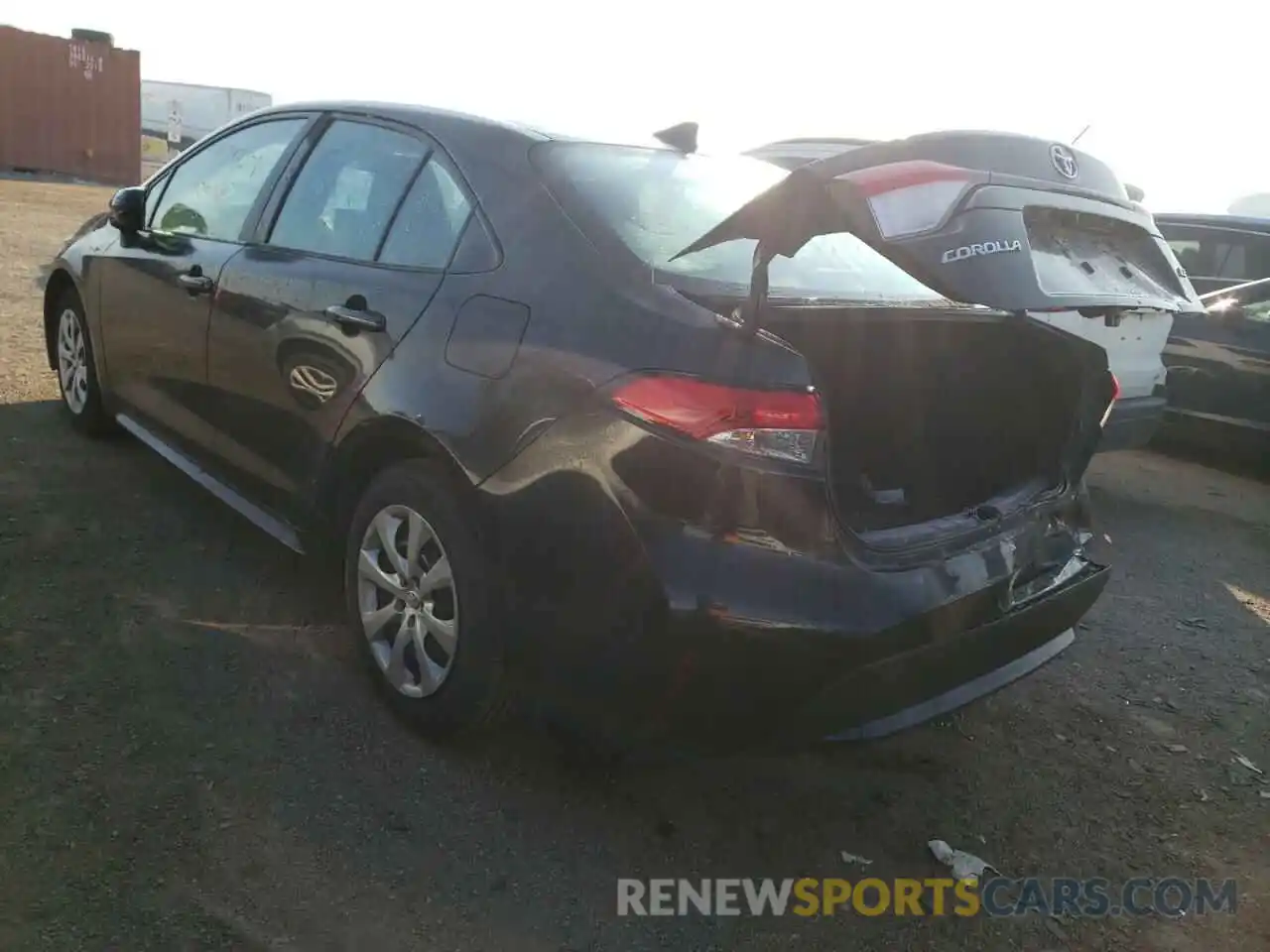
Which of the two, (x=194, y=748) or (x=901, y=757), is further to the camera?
(x=901, y=757)

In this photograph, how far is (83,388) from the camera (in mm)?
4695

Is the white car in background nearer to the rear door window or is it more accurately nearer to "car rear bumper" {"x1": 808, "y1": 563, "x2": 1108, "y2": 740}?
"car rear bumper" {"x1": 808, "y1": 563, "x2": 1108, "y2": 740}

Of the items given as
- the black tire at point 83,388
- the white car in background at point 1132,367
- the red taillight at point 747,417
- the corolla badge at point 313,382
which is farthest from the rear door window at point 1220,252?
the black tire at point 83,388

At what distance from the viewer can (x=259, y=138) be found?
3721mm

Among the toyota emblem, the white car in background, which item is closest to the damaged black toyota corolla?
the toyota emblem

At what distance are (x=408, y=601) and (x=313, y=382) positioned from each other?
729 mm

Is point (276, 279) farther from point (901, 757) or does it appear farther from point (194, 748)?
point (901, 757)

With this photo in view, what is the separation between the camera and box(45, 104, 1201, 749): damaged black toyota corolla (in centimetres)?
212

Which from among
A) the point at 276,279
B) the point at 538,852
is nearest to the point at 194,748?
the point at 538,852

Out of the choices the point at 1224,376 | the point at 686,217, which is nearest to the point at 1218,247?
the point at 1224,376

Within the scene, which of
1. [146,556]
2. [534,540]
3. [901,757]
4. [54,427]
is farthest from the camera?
[54,427]

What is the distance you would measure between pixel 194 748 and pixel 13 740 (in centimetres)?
43

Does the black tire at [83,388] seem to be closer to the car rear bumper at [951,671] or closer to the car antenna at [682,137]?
the car antenna at [682,137]

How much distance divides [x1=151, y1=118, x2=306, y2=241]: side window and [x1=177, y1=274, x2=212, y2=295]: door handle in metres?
0.17
